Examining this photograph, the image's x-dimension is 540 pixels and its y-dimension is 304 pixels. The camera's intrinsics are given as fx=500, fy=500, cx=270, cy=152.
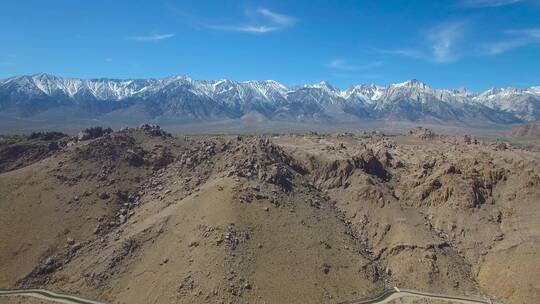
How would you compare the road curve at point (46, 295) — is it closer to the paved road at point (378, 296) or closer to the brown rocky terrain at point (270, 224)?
the paved road at point (378, 296)

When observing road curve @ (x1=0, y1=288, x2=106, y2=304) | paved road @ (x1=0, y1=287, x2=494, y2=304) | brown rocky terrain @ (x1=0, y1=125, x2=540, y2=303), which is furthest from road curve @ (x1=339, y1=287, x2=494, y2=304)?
road curve @ (x1=0, y1=288, x2=106, y2=304)

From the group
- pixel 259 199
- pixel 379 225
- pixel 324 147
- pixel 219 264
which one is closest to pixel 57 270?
pixel 219 264

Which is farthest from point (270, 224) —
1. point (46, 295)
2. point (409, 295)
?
point (46, 295)

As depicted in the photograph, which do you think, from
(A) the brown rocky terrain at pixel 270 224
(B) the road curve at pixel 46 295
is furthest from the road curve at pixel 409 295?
(B) the road curve at pixel 46 295

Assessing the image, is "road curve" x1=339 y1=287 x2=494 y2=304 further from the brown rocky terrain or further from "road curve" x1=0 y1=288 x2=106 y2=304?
"road curve" x1=0 y1=288 x2=106 y2=304

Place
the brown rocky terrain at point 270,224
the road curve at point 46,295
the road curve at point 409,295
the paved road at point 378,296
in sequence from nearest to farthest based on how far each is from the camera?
the road curve at point 409,295
the paved road at point 378,296
the road curve at point 46,295
the brown rocky terrain at point 270,224

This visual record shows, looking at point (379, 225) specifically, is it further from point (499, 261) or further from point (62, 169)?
point (62, 169)

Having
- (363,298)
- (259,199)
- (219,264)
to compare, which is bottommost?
(363,298)
